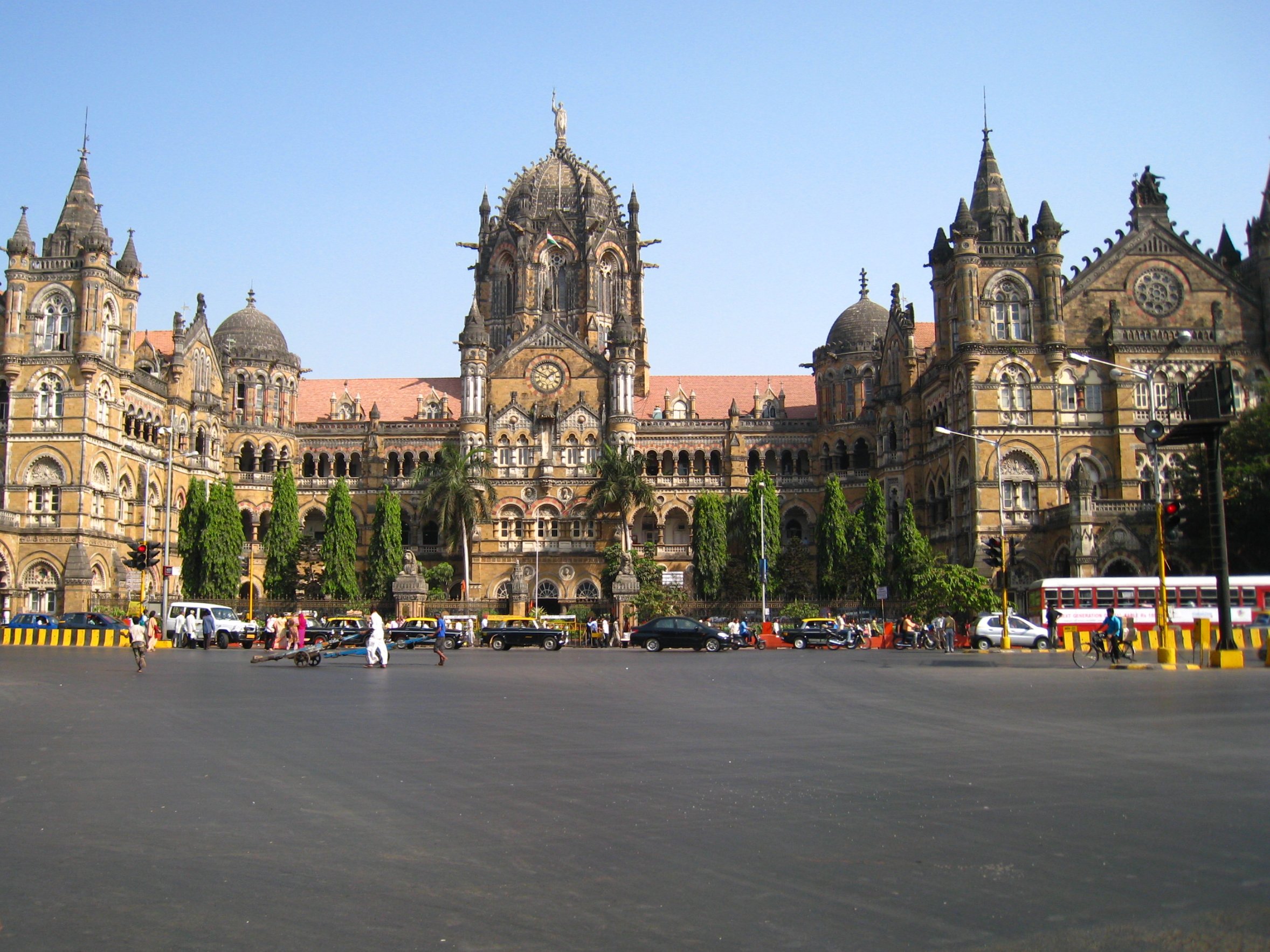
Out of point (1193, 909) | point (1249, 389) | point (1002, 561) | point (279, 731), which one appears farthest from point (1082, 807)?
point (1249, 389)

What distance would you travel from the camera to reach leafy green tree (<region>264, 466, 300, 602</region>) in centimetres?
6631

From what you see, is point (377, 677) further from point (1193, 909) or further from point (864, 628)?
point (864, 628)

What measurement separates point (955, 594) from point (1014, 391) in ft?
52.1

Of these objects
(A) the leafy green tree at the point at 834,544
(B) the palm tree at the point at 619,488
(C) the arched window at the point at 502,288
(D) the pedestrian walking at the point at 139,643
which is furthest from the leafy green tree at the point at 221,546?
(D) the pedestrian walking at the point at 139,643

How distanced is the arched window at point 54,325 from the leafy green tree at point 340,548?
628 inches

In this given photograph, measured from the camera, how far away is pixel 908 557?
195ft

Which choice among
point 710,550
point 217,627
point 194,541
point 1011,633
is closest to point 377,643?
point 217,627

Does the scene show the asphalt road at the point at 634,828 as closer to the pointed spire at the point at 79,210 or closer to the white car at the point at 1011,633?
the white car at the point at 1011,633

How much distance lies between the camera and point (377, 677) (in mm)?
26609

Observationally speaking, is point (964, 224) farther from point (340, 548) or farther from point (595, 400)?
point (340, 548)

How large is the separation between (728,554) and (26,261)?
40.6 meters

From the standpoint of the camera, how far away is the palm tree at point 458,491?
67000 mm

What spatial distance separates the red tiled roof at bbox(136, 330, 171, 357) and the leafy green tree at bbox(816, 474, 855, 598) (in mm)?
39743

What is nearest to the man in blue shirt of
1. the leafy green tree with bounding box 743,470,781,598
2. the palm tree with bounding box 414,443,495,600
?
the leafy green tree with bounding box 743,470,781,598
